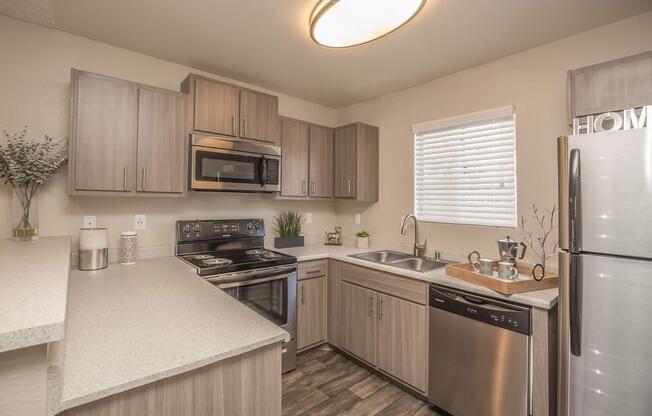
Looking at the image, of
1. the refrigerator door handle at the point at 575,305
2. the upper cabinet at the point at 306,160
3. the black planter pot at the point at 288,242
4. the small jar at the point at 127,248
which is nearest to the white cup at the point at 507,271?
the refrigerator door handle at the point at 575,305

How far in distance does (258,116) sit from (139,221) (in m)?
1.29

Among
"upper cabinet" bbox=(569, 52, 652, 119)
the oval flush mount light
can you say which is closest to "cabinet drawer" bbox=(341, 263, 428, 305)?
"upper cabinet" bbox=(569, 52, 652, 119)

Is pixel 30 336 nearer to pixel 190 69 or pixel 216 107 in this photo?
pixel 216 107

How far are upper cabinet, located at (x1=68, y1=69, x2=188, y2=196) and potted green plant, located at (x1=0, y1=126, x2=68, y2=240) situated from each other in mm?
198

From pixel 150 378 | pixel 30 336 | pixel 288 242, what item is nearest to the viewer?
pixel 30 336

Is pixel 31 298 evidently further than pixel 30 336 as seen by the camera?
Yes

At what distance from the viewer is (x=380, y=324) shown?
2410 millimetres

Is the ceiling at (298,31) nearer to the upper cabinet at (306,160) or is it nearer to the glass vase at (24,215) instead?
the upper cabinet at (306,160)

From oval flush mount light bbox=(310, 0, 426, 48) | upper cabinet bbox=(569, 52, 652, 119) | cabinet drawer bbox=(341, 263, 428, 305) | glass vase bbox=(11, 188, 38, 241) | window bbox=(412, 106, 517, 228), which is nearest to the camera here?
oval flush mount light bbox=(310, 0, 426, 48)

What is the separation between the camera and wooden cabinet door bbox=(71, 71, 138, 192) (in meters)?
1.91

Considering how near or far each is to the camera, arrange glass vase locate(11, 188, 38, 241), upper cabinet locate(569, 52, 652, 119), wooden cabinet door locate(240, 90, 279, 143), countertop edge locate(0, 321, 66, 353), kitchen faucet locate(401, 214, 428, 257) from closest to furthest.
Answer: countertop edge locate(0, 321, 66, 353)
upper cabinet locate(569, 52, 652, 119)
glass vase locate(11, 188, 38, 241)
wooden cabinet door locate(240, 90, 279, 143)
kitchen faucet locate(401, 214, 428, 257)

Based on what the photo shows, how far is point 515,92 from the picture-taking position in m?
2.26

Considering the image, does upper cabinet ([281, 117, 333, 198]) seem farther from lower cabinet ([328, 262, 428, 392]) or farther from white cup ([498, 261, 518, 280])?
white cup ([498, 261, 518, 280])

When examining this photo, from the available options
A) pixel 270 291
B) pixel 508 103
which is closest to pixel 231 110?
pixel 270 291
